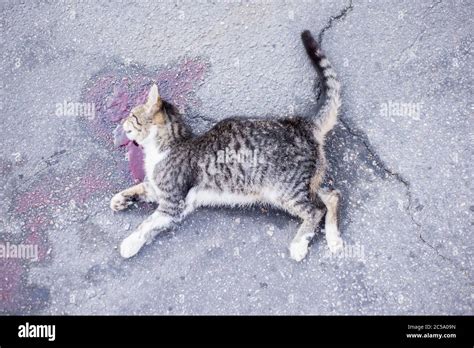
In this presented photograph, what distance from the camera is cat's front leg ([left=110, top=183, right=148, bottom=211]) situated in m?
4.14

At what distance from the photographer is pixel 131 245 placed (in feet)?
13.2

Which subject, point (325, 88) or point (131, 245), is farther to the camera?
point (325, 88)

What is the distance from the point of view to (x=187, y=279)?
4016mm

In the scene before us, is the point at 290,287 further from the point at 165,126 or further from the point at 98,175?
the point at 98,175

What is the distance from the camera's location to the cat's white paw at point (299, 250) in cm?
397

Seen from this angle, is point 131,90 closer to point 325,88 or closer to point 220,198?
point 220,198

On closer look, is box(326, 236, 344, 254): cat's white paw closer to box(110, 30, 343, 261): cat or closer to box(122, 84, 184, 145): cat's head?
box(110, 30, 343, 261): cat

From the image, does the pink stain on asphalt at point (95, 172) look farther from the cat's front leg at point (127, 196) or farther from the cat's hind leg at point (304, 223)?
the cat's hind leg at point (304, 223)

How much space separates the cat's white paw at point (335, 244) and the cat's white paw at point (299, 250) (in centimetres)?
21

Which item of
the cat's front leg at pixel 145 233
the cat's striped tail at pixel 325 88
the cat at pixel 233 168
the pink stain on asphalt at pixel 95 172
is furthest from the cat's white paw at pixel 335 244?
the pink stain on asphalt at pixel 95 172

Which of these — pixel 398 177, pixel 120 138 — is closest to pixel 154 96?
pixel 120 138

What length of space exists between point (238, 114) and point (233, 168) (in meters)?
0.69

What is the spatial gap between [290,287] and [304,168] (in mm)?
963

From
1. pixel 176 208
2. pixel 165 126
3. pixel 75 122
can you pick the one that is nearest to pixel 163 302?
pixel 176 208
